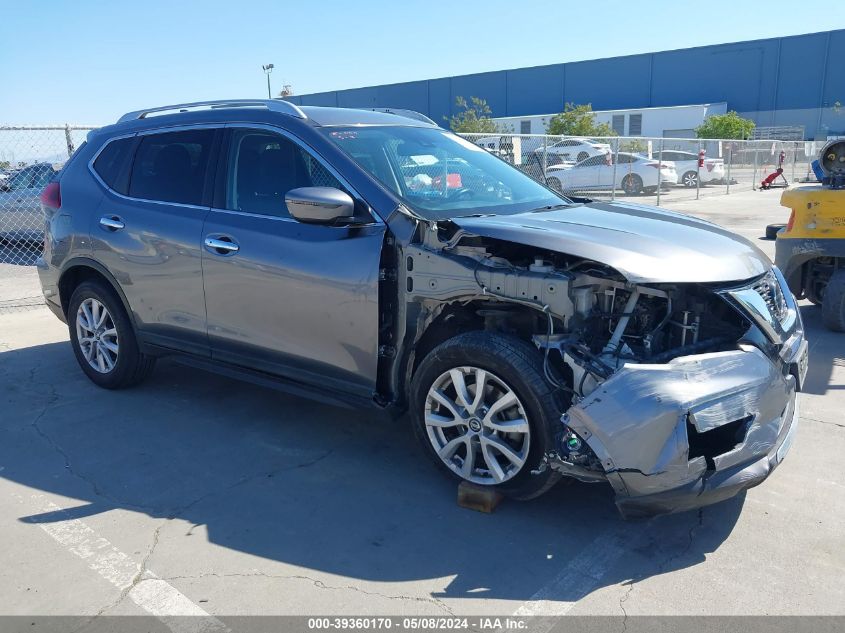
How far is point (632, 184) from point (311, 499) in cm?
2001

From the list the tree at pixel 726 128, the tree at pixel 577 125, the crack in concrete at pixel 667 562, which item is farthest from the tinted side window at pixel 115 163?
the tree at pixel 726 128

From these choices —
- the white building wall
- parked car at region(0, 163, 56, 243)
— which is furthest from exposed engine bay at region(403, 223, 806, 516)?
the white building wall

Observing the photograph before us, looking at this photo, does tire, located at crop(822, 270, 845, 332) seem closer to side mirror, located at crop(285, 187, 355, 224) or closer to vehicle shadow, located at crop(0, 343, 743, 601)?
vehicle shadow, located at crop(0, 343, 743, 601)

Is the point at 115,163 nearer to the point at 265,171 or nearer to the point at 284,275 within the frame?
the point at 265,171

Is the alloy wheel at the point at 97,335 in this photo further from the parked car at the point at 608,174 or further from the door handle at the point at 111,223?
the parked car at the point at 608,174

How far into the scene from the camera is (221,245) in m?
4.45

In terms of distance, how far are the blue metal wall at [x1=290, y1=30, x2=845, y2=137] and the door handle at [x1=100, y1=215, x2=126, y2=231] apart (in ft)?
191

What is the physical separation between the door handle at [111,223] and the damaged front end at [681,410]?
327 centimetres

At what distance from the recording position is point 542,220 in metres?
3.87

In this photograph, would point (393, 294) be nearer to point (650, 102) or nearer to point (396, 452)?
point (396, 452)

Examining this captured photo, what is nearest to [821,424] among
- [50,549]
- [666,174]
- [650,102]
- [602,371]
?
[602,371]

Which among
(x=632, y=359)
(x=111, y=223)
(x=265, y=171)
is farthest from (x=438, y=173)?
(x=111, y=223)

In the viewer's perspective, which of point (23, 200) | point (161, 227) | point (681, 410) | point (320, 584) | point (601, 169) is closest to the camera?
point (681, 410)

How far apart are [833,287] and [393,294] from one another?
493cm
